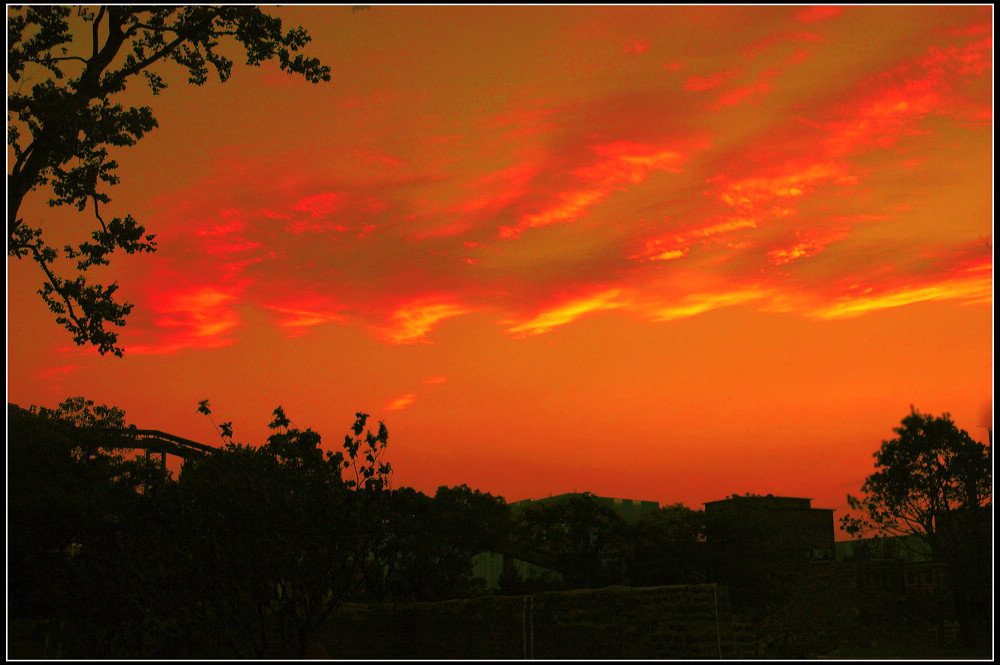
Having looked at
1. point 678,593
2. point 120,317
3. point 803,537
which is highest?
point 120,317

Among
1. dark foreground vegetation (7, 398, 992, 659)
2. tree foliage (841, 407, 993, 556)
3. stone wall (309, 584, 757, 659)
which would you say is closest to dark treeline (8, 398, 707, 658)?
dark foreground vegetation (7, 398, 992, 659)

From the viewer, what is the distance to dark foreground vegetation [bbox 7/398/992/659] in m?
14.6

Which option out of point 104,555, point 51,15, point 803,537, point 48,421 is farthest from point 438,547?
point 803,537

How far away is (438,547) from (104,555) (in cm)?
2682

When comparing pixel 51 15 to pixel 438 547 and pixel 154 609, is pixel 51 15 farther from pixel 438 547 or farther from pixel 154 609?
pixel 438 547

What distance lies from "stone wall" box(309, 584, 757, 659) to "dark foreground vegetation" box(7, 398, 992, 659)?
0.04 m

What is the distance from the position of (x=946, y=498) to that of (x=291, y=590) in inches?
1026

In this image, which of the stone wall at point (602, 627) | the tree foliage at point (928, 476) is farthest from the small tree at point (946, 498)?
the stone wall at point (602, 627)

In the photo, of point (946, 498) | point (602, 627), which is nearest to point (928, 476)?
point (946, 498)

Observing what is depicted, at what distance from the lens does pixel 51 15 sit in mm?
14961

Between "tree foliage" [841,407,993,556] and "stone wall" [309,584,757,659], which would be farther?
"tree foliage" [841,407,993,556]

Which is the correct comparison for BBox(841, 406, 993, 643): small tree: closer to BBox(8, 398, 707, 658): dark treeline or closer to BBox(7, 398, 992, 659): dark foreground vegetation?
BBox(7, 398, 992, 659): dark foreground vegetation

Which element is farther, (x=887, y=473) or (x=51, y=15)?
(x=887, y=473)

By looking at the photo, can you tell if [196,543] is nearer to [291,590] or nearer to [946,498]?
[291,590]
